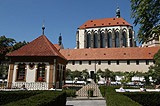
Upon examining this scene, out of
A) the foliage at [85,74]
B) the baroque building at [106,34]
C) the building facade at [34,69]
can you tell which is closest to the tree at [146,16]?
the building facade at [34,69]

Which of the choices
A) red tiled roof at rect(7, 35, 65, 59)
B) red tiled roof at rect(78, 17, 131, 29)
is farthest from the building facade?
red tiled roof at rect(78, 17, 131, 29)

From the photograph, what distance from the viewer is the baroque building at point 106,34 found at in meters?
58.1

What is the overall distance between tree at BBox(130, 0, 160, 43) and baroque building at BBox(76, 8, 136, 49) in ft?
145

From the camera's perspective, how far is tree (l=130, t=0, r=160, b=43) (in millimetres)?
11852

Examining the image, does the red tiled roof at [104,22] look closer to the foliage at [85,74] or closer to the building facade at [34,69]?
the foliage at [85,74]

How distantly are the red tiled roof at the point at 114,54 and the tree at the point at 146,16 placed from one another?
23075 mm

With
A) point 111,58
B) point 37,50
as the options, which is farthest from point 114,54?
point 37,50

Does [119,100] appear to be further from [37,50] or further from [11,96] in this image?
[37,50]

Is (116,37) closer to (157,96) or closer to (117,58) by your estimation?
(117,58)

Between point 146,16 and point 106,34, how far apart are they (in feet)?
159

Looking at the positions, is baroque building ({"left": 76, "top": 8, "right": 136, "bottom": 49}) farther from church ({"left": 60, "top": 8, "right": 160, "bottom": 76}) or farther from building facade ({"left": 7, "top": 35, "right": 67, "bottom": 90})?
building facade ({"left": 7, "top": 35, "right": 67, "bottom": 90})

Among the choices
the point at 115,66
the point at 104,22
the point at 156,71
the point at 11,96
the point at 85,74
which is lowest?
the point at 11,96

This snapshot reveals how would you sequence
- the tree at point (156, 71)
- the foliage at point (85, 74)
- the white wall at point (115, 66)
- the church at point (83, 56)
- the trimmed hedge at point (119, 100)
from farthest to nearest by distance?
the foliage at point (85, 74)
the white wall at point (115, 66)
the tree at point (156, 71)
the church at point (83, 56)
the trimmed hedge at point (119, 100)

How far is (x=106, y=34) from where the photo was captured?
2373 inches
